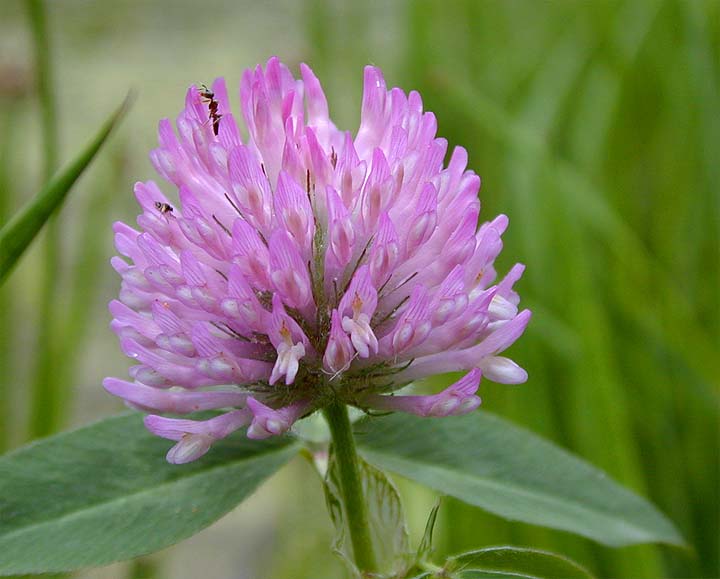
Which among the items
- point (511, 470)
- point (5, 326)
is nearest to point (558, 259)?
point (511, 470)

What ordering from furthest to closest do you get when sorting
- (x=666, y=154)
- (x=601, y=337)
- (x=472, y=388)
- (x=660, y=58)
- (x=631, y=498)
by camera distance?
1. (x=660, y=58)
2. (x=666, y=154)
3. (x=601, y=337)
4. (x=631, y=498)
5. (x=472, y=388)

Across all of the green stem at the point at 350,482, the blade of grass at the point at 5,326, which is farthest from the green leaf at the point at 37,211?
the blade of grass at the point at 5,326

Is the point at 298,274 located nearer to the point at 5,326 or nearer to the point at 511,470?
the point at 511,470

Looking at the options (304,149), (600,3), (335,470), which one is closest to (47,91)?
(304,149)

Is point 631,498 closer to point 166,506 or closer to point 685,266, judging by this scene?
point 166,506

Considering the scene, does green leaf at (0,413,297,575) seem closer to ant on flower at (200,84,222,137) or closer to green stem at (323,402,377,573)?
green stem at (323,402,377,573)
